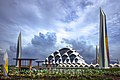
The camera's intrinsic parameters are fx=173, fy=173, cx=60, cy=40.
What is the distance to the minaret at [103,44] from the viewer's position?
37469 millimetres

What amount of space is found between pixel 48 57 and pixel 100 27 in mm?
49687

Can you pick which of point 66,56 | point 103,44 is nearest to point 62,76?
point 103,44

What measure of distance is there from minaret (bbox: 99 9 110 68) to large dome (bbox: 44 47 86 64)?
35401mm

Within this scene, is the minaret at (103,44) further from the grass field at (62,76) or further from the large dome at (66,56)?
the large dome at (66,56)

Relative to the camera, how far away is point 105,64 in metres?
37.3

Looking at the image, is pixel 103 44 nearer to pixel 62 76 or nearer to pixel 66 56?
pixel 62 76

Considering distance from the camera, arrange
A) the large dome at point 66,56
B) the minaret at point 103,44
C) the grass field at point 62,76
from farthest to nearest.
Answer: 1. the large dome at point 66,56
2. the minaret at point 103,44
3. the grass field at point 62,76

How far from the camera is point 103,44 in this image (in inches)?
1476

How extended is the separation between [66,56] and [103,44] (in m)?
41.3

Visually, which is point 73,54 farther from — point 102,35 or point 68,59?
point 102,35

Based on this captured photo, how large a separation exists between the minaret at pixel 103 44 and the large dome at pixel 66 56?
3540cm

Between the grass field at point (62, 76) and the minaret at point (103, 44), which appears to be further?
the minaret at point (103, 44)

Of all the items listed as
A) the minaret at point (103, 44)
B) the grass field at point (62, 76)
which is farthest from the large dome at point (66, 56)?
the grass field at point (62, 76)

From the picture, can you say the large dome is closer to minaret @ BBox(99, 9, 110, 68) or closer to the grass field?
minaret @ BBox(99, 9, 110, 68)
